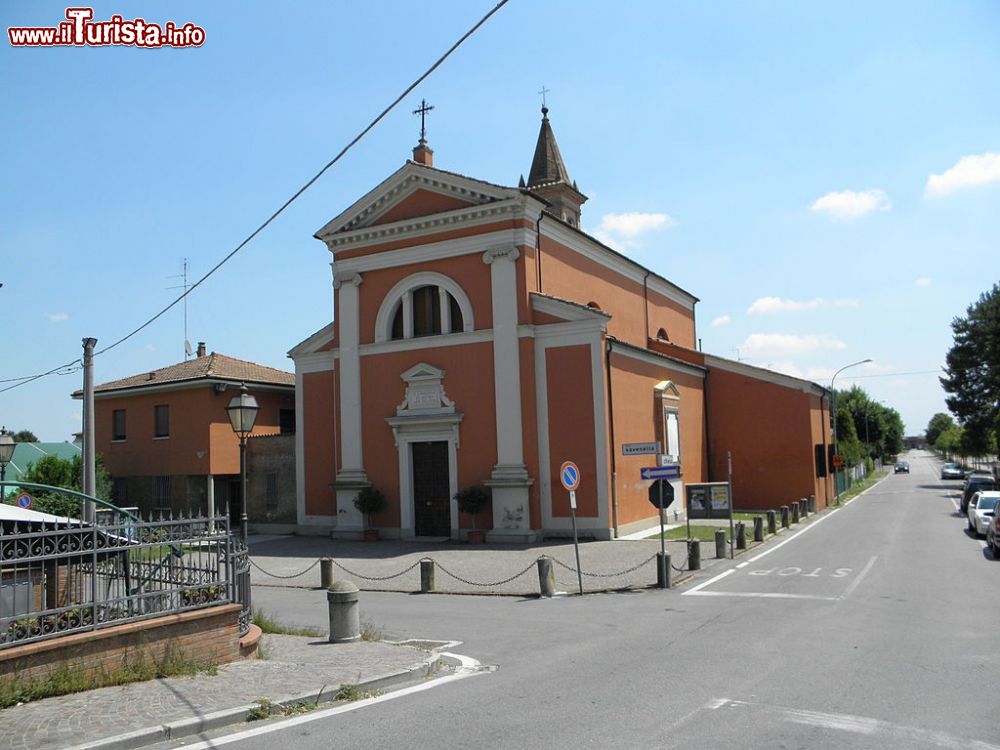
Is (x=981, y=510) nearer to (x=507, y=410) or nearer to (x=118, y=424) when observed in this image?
(x=507, y=410)

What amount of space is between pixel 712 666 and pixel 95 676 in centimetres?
626

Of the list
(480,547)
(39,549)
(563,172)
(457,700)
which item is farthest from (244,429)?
(563,172)

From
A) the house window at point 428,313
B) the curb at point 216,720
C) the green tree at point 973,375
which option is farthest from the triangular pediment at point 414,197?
the green tree at point 973,375

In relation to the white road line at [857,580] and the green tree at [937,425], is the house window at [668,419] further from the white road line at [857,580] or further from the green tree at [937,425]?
the green tree at [937,425]

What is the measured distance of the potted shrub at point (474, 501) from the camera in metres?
23.1

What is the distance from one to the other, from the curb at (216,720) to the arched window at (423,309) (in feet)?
55.0

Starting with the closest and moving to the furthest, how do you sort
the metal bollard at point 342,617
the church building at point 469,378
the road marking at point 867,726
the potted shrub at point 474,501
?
1. the road marking at point 867,726
2. the metal bollard at point 342,617
3. the church building at point 469,378
4. the potted shrub at point 474,501

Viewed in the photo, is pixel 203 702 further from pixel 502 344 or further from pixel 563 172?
pixel 563 172

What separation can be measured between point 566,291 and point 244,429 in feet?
50.8

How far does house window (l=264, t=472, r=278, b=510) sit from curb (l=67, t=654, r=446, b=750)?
21332mm

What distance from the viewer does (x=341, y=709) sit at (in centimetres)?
727

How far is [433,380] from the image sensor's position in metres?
24.7

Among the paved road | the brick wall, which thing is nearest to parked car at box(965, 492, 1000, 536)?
the paved road

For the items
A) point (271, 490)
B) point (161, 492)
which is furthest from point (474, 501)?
point (161, 492)
